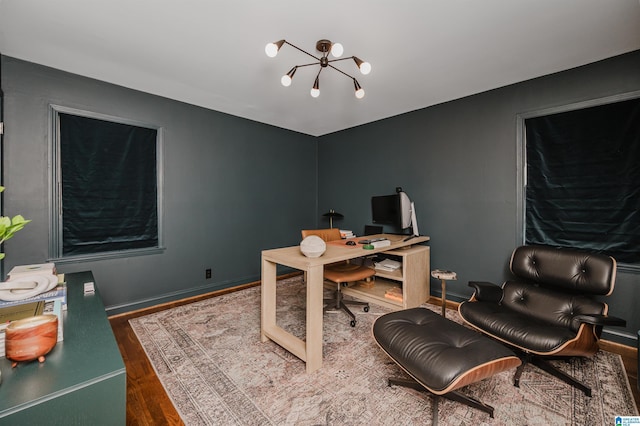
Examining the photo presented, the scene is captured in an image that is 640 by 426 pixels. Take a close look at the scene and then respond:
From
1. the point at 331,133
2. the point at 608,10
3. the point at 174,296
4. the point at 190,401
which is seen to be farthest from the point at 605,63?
the point at 174,296

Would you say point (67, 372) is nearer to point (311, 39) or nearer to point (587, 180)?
point (311, 39)

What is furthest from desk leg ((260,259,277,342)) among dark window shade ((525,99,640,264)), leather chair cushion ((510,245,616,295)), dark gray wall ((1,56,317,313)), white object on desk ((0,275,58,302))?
dark window shade ((525,99,640,264))

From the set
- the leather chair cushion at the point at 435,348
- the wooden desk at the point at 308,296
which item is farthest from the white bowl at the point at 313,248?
the leather chair cushion at the point at 435,348

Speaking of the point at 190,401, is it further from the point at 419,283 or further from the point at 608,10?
the point at 608,10

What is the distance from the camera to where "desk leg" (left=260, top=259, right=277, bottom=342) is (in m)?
2.34

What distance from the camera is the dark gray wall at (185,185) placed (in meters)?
2.48

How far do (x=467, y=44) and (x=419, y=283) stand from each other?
8.02 feet

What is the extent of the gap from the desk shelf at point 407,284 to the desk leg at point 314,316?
4.20 feet

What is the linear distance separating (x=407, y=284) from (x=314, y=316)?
1.45m

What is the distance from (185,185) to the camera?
3.45m

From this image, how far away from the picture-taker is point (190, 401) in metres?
1.70

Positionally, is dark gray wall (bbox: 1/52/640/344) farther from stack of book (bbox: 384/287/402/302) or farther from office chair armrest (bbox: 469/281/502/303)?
office chair armrest (bbox: 469/281/502/303)

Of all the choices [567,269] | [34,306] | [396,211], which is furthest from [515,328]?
[34,306]

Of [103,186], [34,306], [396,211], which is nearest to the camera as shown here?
[34,306]
